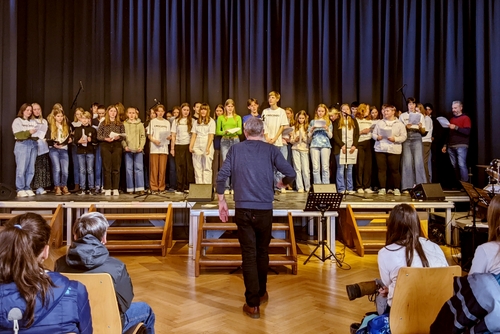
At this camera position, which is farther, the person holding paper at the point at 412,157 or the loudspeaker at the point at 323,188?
the person holding paper at the point at 412,157

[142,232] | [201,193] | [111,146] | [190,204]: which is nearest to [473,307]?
[142,232]

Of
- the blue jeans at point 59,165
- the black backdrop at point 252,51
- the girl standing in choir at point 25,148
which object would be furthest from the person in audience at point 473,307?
the black backdrop at point 252,51

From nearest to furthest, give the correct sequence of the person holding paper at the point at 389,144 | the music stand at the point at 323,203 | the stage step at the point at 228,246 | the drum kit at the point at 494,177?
the stage step at the point at 228,246, the music stand at the point at 323,203, the drum kit at the point at 494,177, the person holding paper at the point at 389,144

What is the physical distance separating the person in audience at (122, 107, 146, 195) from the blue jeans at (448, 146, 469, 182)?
5297mm

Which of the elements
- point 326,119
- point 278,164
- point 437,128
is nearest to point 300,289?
point 278,164

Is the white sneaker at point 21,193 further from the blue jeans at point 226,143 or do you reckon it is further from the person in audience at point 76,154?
the blue jeans at point 226,143

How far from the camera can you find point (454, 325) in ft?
5.88

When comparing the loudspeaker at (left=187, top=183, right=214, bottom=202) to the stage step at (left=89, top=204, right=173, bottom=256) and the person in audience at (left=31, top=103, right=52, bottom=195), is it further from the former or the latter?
the person in audience at (left=31, top=103, right=52, bottom=195)

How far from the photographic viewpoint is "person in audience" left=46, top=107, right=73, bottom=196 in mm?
7453

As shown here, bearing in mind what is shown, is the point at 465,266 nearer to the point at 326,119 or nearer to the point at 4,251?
the point at 326,119

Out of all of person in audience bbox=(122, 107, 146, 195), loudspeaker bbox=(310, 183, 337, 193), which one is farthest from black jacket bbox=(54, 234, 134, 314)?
person in audience bbox=(122, 107, 146, 195)

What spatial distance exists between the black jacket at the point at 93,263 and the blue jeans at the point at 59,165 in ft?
18.2

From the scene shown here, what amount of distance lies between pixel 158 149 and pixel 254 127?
4.49 metres

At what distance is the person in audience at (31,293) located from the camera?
1.68m
